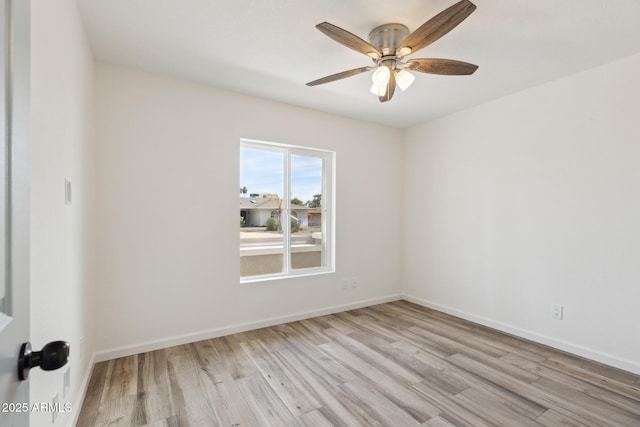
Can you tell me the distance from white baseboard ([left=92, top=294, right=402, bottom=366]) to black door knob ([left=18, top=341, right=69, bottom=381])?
2339 mm

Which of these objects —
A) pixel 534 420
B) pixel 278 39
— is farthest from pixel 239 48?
pixel 534 420

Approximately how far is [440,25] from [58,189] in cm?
213

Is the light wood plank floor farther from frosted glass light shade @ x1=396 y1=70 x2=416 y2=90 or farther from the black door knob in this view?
frosted glass light shade @ x1=396 y1=70 x2=416 y2=90

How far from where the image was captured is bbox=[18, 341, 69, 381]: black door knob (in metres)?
0.59

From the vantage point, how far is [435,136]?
12.9 feet

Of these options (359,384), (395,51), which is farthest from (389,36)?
(359,384)

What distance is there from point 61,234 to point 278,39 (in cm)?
180

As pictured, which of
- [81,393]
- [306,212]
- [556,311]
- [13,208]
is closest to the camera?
[13,208]

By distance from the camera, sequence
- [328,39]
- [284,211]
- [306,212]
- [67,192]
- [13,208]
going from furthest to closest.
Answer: [306,212]
[284,211]
[328,39]
[67,192]
[13,208]

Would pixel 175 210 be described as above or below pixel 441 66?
below

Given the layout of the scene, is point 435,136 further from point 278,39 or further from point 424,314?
point 278,39

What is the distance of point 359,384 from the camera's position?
2.18 meters

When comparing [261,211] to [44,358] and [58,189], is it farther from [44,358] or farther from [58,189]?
[44,358]

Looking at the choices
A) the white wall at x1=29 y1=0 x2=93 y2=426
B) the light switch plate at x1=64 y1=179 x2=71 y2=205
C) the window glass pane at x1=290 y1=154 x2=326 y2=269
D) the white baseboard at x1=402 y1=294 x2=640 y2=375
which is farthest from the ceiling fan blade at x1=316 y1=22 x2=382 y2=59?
the white baseboard at x1=402 y1=294 x2=640 y2=375
